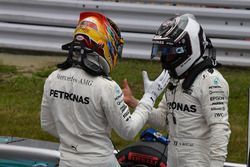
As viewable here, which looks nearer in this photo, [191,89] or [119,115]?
[119,115]

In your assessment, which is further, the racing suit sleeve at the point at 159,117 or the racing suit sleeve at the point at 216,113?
the racing suit sleeve at the point at 159,117

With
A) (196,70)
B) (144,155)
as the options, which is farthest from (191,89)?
(144,155)

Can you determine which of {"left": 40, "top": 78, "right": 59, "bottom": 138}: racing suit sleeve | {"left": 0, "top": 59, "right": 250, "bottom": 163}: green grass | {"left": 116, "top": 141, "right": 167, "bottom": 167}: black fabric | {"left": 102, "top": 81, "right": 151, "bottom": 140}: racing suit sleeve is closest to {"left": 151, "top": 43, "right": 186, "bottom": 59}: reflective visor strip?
{"left": 102, "top": 81, "right": 151, "bottom": 140}: racing suit sleeve

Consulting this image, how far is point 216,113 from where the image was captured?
327 cm

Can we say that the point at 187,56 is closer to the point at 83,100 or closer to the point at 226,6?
the point at 83,100

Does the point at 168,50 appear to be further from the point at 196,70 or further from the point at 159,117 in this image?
the point at 159,117

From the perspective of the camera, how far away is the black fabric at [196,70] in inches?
134

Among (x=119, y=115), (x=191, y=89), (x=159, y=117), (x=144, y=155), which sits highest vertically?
(x=191, y=89)

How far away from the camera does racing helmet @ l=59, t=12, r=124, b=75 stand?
330 centimetres

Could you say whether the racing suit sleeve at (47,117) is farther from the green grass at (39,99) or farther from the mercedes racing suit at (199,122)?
the green grass at (39,99)

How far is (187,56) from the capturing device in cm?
342

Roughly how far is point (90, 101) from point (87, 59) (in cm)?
23

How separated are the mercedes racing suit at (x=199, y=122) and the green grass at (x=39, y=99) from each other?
212 cm

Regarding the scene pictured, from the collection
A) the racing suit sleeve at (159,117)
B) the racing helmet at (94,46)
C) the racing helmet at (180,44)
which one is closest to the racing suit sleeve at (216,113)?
the racing helmet at (180,44)
